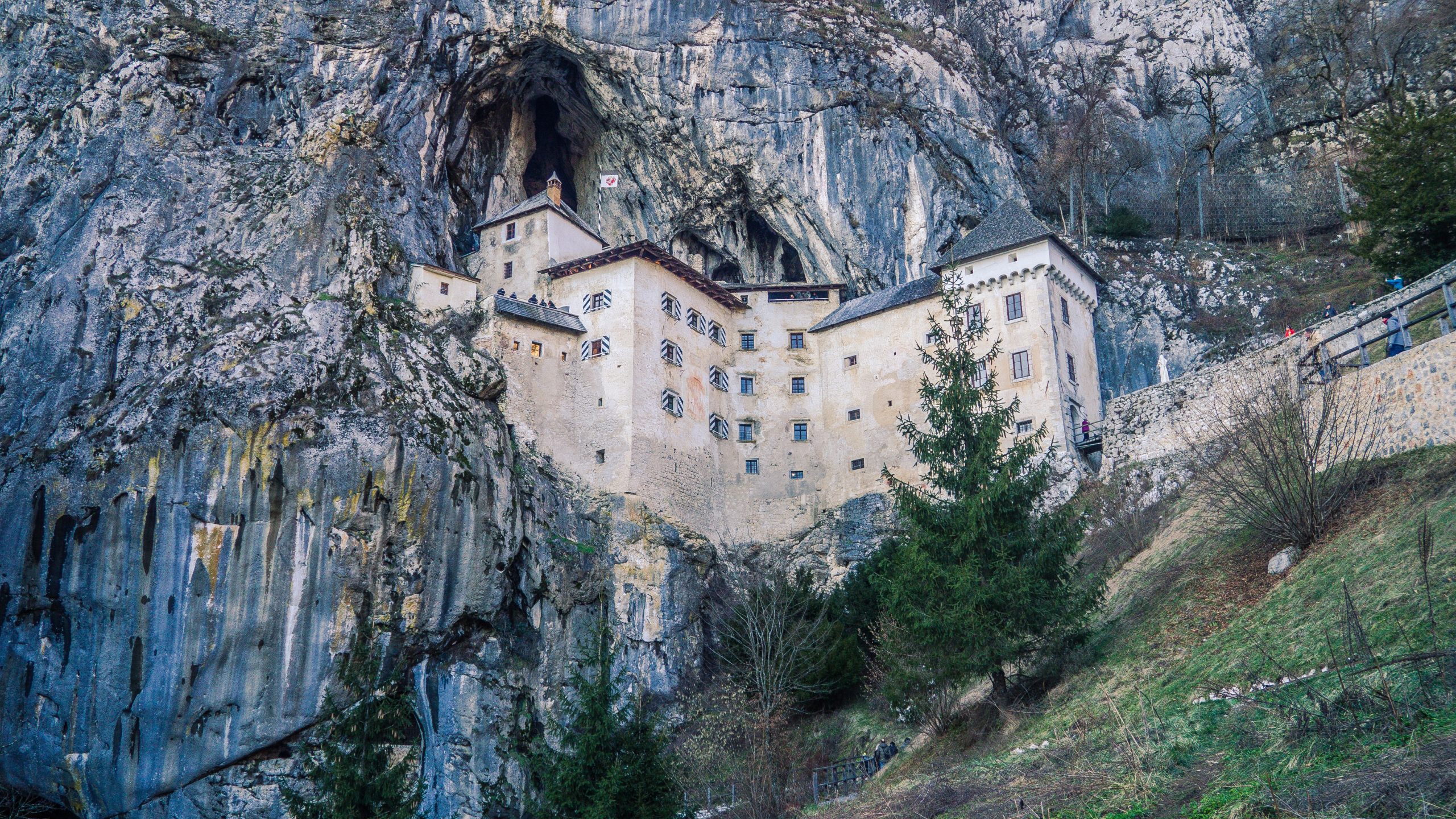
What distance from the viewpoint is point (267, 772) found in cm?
3231

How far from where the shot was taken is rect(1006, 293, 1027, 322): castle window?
3959 cm

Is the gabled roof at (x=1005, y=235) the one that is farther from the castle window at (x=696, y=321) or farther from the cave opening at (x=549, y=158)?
the cave opening at (x=549, y=158)

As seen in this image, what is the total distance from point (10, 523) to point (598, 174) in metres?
26.8

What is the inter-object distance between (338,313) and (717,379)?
1406 cm

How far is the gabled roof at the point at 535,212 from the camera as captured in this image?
44125mm

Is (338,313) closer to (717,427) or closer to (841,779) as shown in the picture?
(717,427)

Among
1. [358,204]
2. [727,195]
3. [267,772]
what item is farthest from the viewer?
[727,195]

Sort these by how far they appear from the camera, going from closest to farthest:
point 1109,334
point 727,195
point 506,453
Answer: point 506,453 → point 1109,334 → point 727,195

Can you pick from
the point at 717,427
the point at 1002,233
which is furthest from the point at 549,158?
the point at 1002,233

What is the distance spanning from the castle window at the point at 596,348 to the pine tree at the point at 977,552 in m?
20.3

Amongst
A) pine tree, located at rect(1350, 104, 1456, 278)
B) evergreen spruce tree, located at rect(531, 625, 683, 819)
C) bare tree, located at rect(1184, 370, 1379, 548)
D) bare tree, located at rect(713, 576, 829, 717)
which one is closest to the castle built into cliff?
bare tree, located at rect(713, 576, 829, 717)

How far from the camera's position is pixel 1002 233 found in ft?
135

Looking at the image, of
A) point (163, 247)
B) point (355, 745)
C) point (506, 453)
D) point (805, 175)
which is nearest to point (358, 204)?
point (163, 247)

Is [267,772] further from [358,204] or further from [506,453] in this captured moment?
[358,204]
